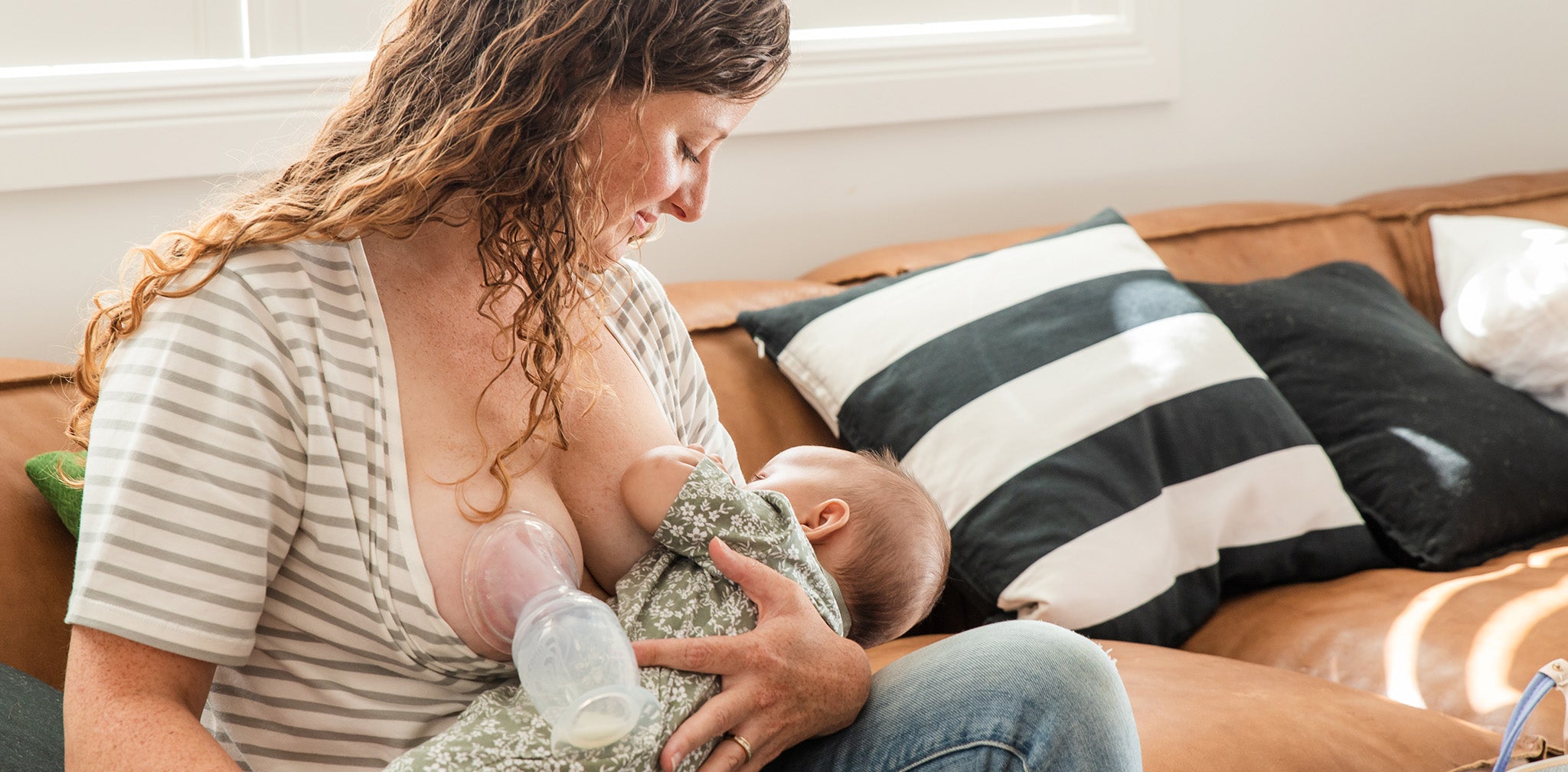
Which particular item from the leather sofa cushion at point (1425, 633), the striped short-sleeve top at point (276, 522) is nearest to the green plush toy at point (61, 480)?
the striped short-sleeve top at point (276, 522)

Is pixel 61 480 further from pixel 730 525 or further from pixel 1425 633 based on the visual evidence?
pixel 1425 633

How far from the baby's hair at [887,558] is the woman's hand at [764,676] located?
180 millimetres

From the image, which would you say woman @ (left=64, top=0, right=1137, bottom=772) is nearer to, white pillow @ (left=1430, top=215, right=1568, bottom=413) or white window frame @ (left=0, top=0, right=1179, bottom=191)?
white window frame @ (left=0, top=0, right=1179, bottom=191)

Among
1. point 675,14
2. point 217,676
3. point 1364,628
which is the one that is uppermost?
point 675,14

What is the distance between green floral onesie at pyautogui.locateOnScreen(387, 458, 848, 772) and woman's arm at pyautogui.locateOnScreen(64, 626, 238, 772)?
14cm

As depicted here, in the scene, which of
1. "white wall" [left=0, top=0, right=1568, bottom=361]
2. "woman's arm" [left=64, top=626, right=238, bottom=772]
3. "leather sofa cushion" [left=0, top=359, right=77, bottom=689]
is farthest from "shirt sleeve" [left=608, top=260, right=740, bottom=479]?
"white wall" [left=0, top=0, right=1568, bottom=361]

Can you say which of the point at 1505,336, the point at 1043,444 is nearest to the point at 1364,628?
the point at 1043,444

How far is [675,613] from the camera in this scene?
96 centimetres

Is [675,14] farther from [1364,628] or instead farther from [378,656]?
[1364,628]

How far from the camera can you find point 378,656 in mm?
935

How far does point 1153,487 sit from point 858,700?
2.52ft

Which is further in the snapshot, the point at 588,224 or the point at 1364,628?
the point at 1364,628

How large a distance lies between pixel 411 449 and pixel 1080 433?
3.08ft

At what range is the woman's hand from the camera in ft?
2.97
